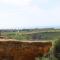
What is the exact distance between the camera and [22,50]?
44.5 feet

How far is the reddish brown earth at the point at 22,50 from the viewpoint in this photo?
13.0m

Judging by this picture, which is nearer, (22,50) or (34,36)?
(22,50)

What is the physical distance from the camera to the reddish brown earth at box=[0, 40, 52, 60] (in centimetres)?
1301

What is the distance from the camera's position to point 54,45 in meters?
13.6

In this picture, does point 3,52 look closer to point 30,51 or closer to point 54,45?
point 30,51

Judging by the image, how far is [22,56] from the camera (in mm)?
13672

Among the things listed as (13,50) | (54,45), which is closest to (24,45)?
(13,50)

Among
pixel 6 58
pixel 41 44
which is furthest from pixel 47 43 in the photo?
pixel 6 58

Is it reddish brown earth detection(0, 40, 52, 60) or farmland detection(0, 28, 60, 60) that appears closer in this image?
reddish brown earth detection(0, 40, 52, 60)

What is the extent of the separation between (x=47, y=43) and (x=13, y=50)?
1774mm

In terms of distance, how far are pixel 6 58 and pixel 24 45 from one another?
3.34ft

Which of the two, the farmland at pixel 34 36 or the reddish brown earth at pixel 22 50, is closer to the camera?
the reddish brown earth at pixel 22 50

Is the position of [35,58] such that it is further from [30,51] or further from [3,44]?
[3,44]

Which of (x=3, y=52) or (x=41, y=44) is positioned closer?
(x=3, y=52)
